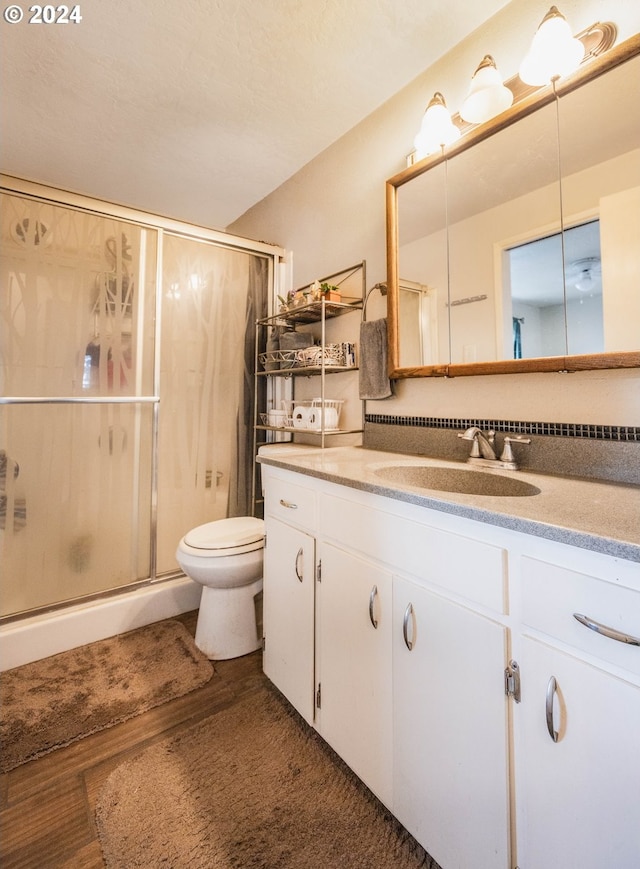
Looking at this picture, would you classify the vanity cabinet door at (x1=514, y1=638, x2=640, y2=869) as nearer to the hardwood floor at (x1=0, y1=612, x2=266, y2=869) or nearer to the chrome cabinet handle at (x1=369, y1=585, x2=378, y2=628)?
the chrome cabinet handle at (x1=369, y1=585, x2=378, y2=628)

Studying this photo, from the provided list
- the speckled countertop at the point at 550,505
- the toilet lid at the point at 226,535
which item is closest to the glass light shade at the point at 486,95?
the speckled countertop at the point at 550,505

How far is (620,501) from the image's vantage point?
2.66 ft

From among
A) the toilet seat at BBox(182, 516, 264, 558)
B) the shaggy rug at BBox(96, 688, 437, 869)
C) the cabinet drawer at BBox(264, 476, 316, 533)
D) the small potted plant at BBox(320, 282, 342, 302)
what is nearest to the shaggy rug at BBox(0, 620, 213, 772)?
the shaggy rug at BBox(96, 688, 437, 869)

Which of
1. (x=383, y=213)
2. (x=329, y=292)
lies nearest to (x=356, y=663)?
(x=329, y=292)

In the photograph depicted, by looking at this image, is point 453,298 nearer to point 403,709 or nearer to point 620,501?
point 620,501

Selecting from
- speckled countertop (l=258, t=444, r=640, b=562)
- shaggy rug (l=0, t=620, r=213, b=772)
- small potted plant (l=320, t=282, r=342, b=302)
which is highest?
small potted plant (l=320, t=282, r=342, b=302)

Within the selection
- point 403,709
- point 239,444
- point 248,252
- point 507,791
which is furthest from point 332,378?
point 507,791

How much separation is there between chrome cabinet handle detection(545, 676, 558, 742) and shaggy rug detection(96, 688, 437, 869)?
578 millimetres

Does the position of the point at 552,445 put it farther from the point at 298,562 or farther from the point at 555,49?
the point at 555,49

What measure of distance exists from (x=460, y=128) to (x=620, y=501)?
1.35 meters

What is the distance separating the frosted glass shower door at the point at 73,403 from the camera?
5.47 feet

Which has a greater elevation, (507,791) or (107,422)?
(107,422)

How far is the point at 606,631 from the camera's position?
0.60 metres

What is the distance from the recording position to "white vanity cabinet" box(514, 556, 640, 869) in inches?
23.1
